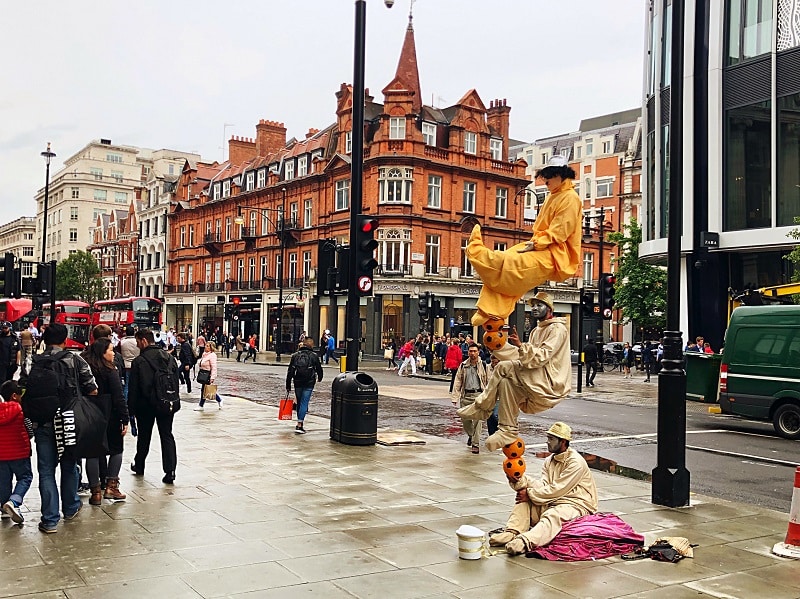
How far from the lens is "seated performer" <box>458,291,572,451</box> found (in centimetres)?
712

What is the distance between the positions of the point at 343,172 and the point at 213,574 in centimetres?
4612

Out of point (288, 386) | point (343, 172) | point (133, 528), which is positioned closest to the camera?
point (133, 528)

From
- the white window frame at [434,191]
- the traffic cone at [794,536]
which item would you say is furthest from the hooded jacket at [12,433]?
the white window frame at [434,191]

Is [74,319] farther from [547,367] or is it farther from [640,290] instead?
[547,367]

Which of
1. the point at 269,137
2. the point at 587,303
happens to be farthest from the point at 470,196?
the point at 587,303

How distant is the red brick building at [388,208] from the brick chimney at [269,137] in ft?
2.08

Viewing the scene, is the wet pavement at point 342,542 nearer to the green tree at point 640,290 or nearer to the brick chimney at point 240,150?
the green tree at point 640,290

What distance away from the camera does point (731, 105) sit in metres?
29.5

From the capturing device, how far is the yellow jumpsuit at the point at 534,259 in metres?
7.10

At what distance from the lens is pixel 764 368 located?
52.3 ft

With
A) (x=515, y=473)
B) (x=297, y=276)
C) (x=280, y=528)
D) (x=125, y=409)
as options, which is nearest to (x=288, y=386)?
(x=125, y=409)

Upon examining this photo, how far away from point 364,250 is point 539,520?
6.78 meters

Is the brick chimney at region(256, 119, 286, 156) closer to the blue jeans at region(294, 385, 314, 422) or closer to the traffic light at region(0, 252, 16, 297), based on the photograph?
the traffic light at region(0, 252, 16, 297)

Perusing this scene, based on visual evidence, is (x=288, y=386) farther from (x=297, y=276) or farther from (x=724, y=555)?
(x=297, y=276)
